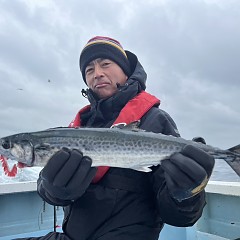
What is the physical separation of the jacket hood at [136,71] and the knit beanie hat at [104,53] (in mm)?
136

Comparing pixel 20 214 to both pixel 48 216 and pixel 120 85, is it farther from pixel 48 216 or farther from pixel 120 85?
pixel 120 85

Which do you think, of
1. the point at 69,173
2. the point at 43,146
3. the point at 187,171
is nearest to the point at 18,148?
the point at 43,146

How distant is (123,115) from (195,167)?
3.57ft

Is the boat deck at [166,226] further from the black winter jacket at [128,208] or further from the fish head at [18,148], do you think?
the fish head at [18,148]

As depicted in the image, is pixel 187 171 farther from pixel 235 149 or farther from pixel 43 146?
pixel 43 146

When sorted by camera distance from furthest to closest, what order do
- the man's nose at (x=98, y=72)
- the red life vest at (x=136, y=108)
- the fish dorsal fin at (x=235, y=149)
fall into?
the man's nose at (x=98, y=72), the red life vest at (x=136, y=108), the fish dorsal fin at (x=235, y=149)

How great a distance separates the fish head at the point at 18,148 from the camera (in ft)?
10.6

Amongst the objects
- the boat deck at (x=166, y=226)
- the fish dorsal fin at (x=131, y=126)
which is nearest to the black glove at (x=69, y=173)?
the fish dorsal fin at (x=131, y=126)

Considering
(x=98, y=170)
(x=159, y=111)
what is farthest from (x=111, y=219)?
(x=159, y=111)

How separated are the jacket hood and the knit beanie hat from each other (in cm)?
14

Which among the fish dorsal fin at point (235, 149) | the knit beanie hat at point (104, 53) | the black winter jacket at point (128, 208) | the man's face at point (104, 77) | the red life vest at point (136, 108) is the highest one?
the knit beanie hat at point (104, 53)

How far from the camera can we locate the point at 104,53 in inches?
168

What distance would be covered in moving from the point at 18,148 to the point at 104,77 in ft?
4.77

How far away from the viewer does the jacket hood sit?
4074 mm
